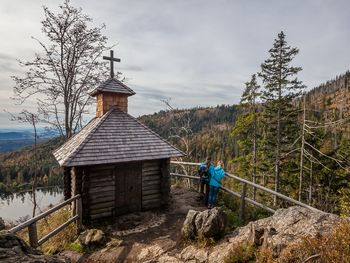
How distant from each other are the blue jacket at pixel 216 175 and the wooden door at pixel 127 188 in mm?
3256

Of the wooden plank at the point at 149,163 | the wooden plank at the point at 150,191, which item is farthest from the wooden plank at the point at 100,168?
the wooden plank at the point at 150,191

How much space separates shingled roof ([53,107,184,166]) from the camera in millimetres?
9828

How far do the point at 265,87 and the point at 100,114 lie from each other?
1654 centimetres

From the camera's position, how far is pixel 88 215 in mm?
9914

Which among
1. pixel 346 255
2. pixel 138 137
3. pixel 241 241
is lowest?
pixel 241 241

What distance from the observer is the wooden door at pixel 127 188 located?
422 inches

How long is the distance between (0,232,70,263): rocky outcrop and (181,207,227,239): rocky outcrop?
13.4 feet

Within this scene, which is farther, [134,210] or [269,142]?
[269,142]

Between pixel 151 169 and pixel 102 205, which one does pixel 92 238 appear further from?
pixel 151 169

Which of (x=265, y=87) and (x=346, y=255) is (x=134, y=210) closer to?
(x=346, y=255)

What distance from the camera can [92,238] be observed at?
8.46m

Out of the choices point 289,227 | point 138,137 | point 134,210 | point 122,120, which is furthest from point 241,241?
point 122,120

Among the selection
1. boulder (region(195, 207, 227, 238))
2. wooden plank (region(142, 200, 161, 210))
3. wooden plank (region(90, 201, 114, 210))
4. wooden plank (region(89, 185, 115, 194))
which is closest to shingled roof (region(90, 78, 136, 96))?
wooden plank (region(89, 185, 115, 194))

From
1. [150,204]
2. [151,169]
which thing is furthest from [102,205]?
[151,169]
